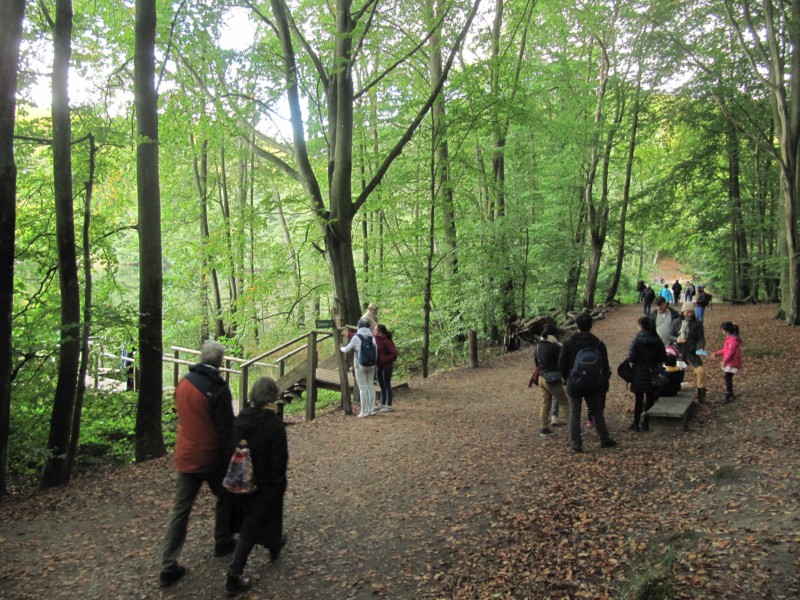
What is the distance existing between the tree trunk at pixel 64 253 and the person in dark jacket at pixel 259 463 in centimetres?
424

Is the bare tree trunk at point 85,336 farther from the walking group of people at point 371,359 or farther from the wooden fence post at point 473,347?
the wooden fence post at point 473,347

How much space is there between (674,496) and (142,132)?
27.1 ft

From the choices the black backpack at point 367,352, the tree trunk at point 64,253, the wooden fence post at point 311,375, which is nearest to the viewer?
the tree trunk at point 64,253

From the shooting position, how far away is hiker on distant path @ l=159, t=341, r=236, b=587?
390cm

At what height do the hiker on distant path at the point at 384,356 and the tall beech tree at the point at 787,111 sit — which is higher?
the tall beech tree at the point at 787,111

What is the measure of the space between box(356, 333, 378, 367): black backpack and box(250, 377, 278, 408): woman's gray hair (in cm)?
491

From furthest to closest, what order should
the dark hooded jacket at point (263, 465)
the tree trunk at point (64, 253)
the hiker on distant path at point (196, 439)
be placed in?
the tree trunk at point (64, 253) < the hiker on distant path at point (196, 439) < the dark hooded jacket at point (263, 465)

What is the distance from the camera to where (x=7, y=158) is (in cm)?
580

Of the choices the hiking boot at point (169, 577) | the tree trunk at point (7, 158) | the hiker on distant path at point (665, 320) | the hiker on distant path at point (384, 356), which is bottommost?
the hiking boot at point (169, 577)

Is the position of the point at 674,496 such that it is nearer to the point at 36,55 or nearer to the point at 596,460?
the point at 596,460

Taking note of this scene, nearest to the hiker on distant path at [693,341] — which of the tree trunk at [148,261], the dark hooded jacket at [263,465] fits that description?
the dark hooded jacket at [263,465]

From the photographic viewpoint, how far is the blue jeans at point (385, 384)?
9.54 meters

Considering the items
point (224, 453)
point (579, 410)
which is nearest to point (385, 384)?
point (579, 410)

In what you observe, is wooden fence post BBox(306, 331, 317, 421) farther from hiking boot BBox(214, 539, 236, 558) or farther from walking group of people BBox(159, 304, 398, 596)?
walking group of people BBox(159, 304, 398, 596)
